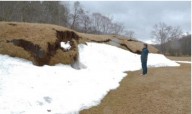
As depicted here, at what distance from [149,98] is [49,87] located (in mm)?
4411

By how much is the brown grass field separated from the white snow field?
55cm

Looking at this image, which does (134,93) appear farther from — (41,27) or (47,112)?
(41,27)

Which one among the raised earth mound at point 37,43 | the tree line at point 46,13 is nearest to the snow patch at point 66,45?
the raised earth mound at point 37,43

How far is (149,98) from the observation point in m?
12.8

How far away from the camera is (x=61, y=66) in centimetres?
1659

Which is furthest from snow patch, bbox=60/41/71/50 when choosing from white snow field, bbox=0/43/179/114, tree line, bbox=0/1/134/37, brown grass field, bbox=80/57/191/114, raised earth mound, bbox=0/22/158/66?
tree line, bbox=0/1/134/37

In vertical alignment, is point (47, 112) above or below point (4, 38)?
below

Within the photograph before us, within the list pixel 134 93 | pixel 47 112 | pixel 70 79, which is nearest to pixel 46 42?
pixel 70 79

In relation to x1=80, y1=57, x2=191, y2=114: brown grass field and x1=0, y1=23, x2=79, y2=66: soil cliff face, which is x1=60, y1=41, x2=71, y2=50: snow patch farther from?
x1=80, y1=57, x2=191, y2=114: brown grass field

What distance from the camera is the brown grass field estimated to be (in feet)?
36.9

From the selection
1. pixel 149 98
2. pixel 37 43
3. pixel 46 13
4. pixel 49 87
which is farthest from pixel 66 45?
pixel 46 13

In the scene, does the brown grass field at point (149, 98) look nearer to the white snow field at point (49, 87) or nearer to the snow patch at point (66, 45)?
the white snow field at point (49, 87)

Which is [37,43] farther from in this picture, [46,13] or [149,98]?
[46,13]

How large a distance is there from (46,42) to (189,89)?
832 cm
